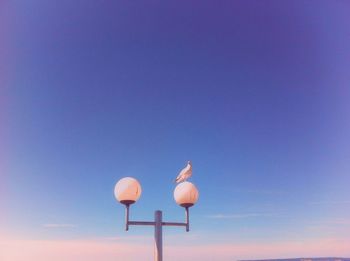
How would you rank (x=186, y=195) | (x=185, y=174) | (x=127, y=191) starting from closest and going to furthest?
(x=127, y=191) → (x=186, y=195) → (x=185, y=174)

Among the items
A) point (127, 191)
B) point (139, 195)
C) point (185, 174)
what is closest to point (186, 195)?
point (185, 174)

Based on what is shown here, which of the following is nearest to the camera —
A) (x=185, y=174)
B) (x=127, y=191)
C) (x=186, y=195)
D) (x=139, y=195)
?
(x=127, y=191)

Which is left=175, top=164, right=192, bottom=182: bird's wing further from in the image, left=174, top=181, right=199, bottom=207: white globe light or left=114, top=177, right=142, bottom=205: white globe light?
left=114, top=177, right=142, bottom=205: white globe light

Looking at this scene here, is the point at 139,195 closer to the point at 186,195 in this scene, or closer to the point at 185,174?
Result: the point at 186,195

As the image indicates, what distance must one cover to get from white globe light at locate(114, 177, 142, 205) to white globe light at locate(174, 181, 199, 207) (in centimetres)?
88

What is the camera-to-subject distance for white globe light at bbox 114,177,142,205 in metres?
5.90

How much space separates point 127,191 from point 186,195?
120 cm

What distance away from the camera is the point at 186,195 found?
20.8 ft

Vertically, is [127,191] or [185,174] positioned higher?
[185,174]

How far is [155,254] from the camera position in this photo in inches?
239

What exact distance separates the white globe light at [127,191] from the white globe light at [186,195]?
0.88 metres

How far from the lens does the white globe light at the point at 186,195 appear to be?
250 inches

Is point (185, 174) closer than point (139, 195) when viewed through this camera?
No

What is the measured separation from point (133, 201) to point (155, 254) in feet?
3.62
